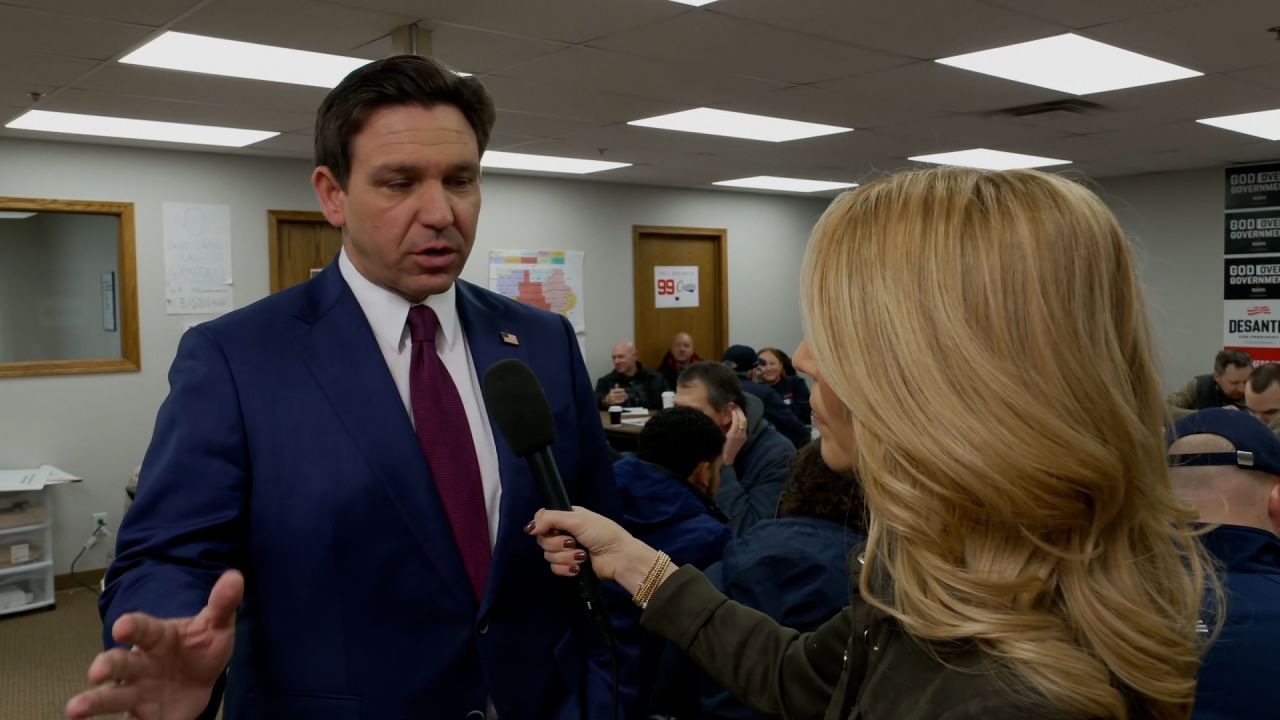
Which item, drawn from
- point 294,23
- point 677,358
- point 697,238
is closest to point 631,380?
point 677,358

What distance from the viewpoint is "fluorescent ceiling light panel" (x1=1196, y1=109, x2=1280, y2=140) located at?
608cm

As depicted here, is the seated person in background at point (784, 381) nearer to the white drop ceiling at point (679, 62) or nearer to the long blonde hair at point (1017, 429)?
the white drop ceiling at point (679, 62)

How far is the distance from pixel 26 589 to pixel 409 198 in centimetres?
570

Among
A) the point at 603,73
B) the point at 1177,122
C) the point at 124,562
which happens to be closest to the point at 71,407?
the point at 603,73

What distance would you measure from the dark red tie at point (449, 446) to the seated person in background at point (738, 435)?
87.5 inches

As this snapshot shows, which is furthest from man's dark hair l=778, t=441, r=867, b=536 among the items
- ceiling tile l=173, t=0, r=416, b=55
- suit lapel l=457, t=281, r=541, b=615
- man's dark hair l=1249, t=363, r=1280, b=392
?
man's dark hair l=1249, t=363, r=1280, b=392

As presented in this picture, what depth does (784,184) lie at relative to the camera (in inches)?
360

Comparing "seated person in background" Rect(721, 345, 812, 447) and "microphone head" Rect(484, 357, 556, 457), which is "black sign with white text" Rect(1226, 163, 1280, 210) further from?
"microphone head" Rect(484, 357, 556, 457)

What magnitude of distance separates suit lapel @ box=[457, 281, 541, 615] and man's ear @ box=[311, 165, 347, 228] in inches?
8.1

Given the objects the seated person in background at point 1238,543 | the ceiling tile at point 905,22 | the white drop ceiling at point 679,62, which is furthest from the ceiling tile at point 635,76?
the seated person in background at point 1238,543

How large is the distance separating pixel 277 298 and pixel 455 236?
25cm

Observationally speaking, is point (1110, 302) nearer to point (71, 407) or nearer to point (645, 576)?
point (645, 576)

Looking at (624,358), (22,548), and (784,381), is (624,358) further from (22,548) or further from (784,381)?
(22,548)

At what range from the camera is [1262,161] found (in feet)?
26.7
